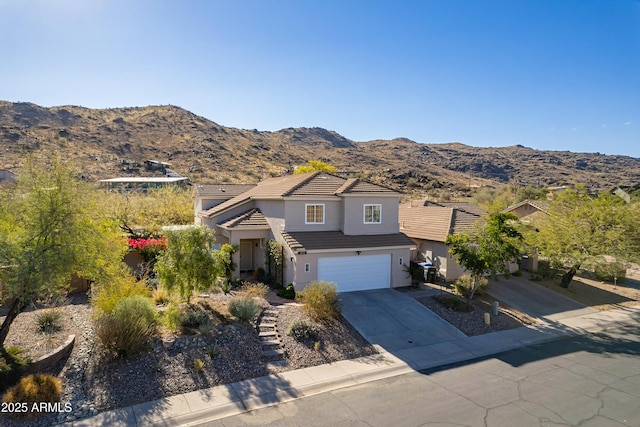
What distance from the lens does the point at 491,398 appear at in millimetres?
10516

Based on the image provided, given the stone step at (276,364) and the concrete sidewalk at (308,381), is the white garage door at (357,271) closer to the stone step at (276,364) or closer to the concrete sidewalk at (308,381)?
the concrete sidewalk at (308,381)

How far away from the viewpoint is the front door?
23.2m

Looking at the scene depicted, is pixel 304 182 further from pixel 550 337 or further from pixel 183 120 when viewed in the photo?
pixel 183 120

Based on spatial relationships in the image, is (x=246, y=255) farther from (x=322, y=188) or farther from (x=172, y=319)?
(x=172, y=319)

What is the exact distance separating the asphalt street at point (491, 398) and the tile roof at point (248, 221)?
12262 mm

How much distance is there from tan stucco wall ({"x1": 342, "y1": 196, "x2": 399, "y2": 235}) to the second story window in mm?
1292

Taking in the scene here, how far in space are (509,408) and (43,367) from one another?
13.2 metres

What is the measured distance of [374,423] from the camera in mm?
9164

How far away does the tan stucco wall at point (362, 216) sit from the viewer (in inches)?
806

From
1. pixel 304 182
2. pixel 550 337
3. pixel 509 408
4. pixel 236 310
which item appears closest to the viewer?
pixel 509 408

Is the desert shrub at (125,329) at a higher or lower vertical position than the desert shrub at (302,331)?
higher

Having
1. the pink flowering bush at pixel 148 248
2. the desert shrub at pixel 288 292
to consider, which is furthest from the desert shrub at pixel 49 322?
the desert shrub at pixel 288 292

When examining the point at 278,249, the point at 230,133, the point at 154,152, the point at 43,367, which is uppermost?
the point at 230,133

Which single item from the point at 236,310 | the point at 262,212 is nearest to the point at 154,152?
the point at 262,212
